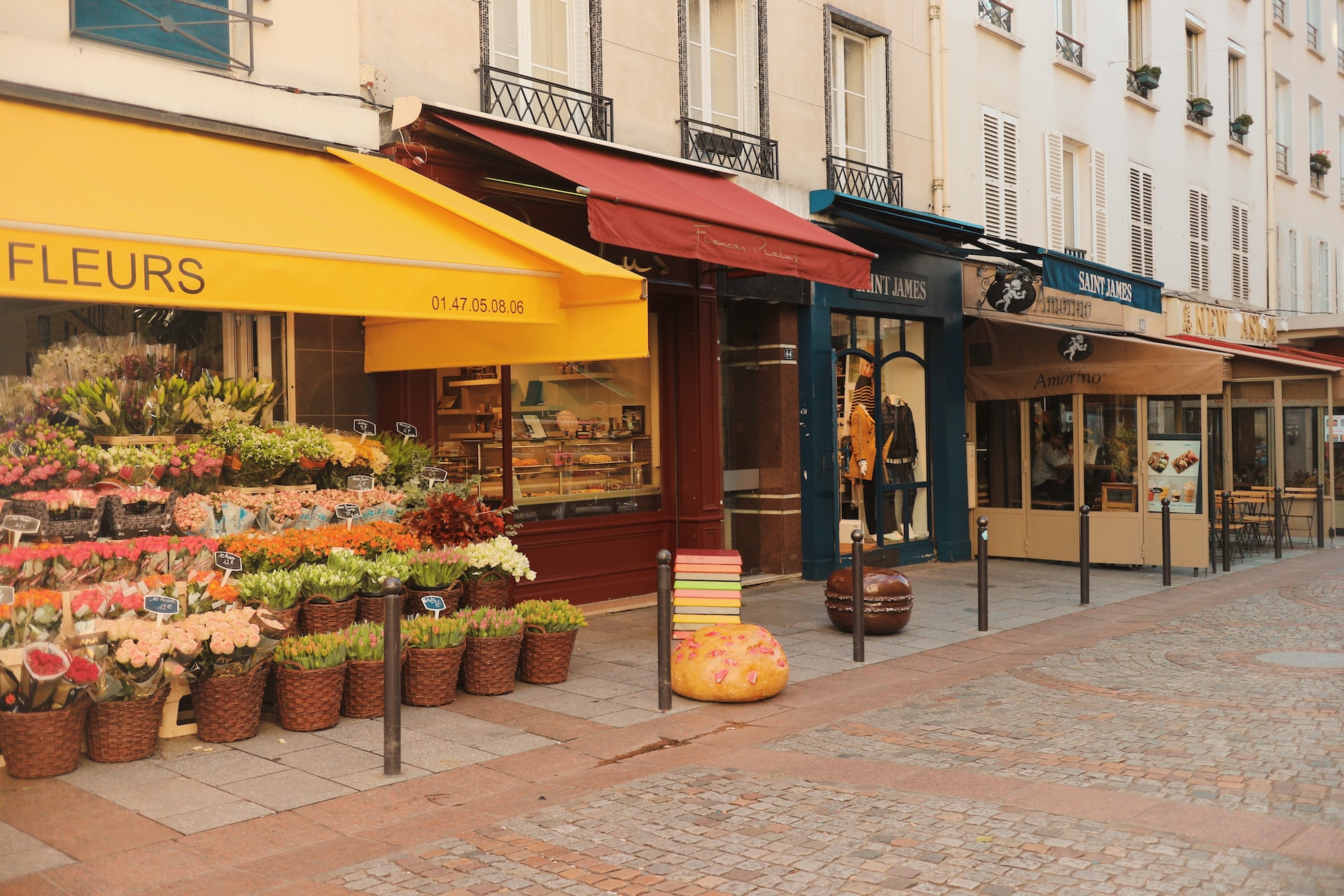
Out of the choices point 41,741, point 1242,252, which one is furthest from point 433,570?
point 1242,252

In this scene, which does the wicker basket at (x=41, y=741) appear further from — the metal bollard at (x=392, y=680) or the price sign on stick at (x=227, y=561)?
the metal bollard at (x=392, y=680)

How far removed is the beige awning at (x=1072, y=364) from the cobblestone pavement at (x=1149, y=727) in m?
4.66

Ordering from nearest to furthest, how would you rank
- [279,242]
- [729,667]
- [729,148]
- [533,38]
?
[279,242] → [729,667] → [533,38] → [729,148]

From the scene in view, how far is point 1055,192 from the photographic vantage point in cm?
1727

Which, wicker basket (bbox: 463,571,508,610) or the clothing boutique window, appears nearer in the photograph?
wicker basket (bbox: 463,571,508,610)

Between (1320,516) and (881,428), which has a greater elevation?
(881,428)

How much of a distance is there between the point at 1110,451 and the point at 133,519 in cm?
1123

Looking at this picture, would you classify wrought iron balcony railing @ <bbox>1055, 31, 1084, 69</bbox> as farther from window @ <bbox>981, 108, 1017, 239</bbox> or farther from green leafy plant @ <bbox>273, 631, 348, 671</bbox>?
green leafy plant @ <bbox>273, 631, 348, 671</bbox>

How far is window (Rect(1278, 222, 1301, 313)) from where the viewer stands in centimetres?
2447

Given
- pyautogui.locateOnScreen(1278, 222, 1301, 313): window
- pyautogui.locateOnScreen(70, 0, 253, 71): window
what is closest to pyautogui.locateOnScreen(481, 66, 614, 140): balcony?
pyautogui.locateOnScreen(70, 0, 253, 71): window

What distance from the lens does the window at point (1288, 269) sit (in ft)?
80.3

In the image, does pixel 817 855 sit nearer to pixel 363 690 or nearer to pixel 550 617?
pixel 363 690

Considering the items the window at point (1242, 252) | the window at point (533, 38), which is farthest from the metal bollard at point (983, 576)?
the window at point (1242, 252)

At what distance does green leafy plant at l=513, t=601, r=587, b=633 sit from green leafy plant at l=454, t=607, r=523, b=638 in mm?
211
